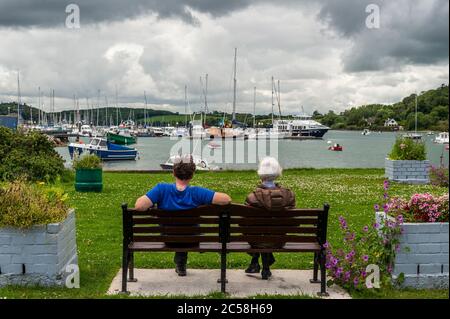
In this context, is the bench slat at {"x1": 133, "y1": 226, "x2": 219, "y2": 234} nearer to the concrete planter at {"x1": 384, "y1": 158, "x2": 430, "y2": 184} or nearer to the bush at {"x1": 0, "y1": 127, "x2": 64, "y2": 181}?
the bush at {"x1": 0, "y1": 127, "x2": 64, "y2": 181}

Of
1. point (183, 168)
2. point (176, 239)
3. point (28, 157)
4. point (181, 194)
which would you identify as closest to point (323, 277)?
point (176, 239)

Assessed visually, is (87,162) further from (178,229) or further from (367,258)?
(367,258)

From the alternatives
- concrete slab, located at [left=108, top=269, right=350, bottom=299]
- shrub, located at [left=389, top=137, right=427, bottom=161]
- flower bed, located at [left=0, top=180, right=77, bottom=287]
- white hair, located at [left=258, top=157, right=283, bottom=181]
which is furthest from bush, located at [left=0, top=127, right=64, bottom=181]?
shrub, located at [left=389, top=137, right=427, bottom=161]

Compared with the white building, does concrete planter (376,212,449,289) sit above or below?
below

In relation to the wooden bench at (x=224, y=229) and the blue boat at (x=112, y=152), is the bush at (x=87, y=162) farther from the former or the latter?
the blue boat at (x=112, y=152)

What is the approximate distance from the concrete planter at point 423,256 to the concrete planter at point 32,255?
13.7 feet

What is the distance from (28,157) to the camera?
16359 mm

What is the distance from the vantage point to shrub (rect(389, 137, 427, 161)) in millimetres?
21203

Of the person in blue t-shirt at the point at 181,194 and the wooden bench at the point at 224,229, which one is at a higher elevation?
the person in blue t-shirt at the point at 181,194

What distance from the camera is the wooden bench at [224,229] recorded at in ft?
22.5

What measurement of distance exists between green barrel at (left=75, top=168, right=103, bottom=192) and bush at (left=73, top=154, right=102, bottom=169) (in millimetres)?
157

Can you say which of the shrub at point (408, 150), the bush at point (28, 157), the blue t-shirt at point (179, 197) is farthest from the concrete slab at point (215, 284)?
the shrub at point (408, 150)

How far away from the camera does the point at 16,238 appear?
6852 millimetres
